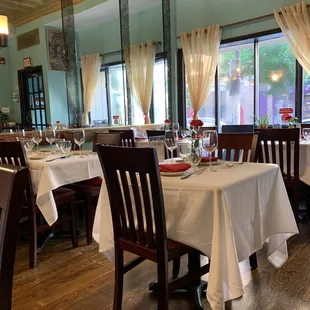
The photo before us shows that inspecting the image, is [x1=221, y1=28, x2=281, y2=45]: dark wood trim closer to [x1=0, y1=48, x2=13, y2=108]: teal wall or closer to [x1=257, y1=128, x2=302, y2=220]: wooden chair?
[x1=257, y1=128, x2=302, y2=220]: wooden chair

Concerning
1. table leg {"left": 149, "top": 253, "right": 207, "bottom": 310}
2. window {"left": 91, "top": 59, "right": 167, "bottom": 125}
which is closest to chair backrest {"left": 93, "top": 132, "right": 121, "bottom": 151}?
table leg {"left": 149, "top": 253, "right": 207, "bottom": 310}

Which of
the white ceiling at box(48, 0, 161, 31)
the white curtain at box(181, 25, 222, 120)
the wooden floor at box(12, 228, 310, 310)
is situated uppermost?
the white ceiling at box(48, 0, 161, 31)

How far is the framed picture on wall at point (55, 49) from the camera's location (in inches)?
215

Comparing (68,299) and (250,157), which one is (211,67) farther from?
(68,299)

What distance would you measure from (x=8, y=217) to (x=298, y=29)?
15.4ft

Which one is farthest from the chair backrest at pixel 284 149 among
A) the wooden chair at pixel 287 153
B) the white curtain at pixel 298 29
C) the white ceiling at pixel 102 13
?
the white ceiling at pixel 102 13

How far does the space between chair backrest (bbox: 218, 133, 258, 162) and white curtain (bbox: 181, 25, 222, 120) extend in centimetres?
336

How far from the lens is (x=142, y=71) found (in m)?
5.84

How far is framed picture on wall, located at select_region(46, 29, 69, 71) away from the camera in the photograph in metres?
5.47

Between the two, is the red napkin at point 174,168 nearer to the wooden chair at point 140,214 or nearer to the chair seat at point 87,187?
the wooden chair at point 140,214

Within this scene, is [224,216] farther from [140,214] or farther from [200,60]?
[200,60]

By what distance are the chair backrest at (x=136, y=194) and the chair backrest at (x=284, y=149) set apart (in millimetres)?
1515

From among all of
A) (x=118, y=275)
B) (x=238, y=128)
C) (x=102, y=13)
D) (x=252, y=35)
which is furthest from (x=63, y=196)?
(x=102, y=13)

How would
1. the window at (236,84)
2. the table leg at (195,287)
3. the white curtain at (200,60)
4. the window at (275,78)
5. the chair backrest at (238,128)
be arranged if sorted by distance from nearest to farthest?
the table leg at (195,287)
the chair backrest at (238,128)
the window at (275,78)
the white curtain at (200,60)
the window at (236,84)
